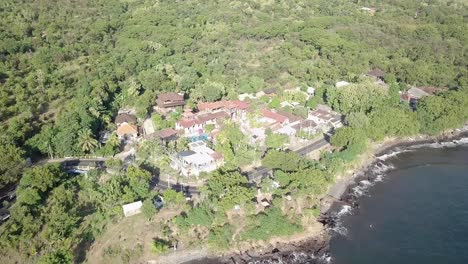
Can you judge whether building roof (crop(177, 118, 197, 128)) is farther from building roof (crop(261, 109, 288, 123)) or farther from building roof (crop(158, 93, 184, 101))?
building roof (crop(261, 109, 288, 123))

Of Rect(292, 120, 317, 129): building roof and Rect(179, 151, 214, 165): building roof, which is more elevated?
Rect(179, 151, 214, 165): building roof

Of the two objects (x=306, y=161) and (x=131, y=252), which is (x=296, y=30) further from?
(x=131, y=252)

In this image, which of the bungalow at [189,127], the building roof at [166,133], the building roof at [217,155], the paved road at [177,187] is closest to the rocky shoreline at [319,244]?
the paved road at [177,187]

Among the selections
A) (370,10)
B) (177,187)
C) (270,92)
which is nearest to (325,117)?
(270,92)

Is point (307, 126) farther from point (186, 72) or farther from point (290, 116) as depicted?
point (186, 72)

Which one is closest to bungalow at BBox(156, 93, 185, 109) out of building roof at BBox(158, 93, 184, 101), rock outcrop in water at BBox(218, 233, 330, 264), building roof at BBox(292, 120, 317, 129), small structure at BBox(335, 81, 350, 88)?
building roof at BBox(158, 93, 184, 101)

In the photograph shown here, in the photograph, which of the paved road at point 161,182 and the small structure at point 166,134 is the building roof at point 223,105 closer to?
the small structure at point 166,134
